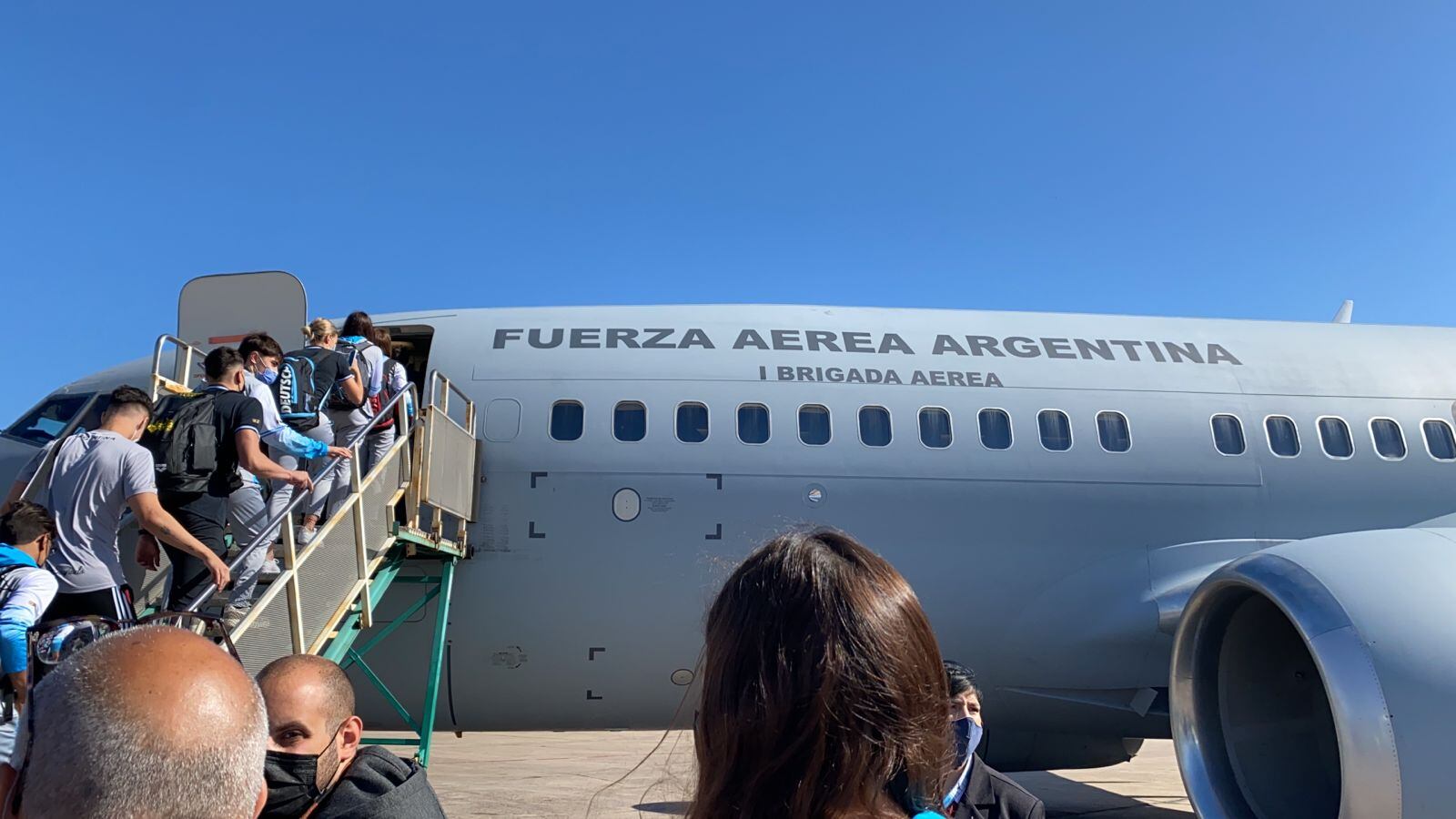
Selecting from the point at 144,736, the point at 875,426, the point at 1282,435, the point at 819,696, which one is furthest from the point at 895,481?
the point at 144,736

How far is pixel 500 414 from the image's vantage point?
832 centimetres

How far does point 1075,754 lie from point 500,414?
18.7ft

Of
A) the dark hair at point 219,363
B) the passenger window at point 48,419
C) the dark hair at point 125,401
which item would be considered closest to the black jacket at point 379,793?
the dark hair at point 125,401

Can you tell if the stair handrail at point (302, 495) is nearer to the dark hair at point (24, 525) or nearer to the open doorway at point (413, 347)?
the dark hair at point (24, 525)

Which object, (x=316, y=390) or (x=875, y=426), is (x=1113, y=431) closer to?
(x=875, y=426)

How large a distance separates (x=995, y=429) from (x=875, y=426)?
3.23 feet

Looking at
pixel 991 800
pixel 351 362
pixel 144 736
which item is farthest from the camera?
pixel 351 362

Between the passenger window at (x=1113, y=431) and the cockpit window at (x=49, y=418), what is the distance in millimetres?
7826

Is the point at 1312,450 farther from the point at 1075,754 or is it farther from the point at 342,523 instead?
the point at 342,523

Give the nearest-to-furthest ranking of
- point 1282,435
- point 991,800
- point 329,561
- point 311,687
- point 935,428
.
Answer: point 311,687 < point 991,800 < point 329,561 < point 935,428 < point 1282,435

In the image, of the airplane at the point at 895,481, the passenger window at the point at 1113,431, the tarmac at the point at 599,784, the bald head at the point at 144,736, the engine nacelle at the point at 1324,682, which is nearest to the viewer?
the bald head at the point at 144,736

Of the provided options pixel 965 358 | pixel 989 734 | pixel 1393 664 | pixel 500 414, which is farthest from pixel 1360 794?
pixel 500 414

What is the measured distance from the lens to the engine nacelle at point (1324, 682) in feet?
17.3

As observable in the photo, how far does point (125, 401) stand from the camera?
5.05 meters
